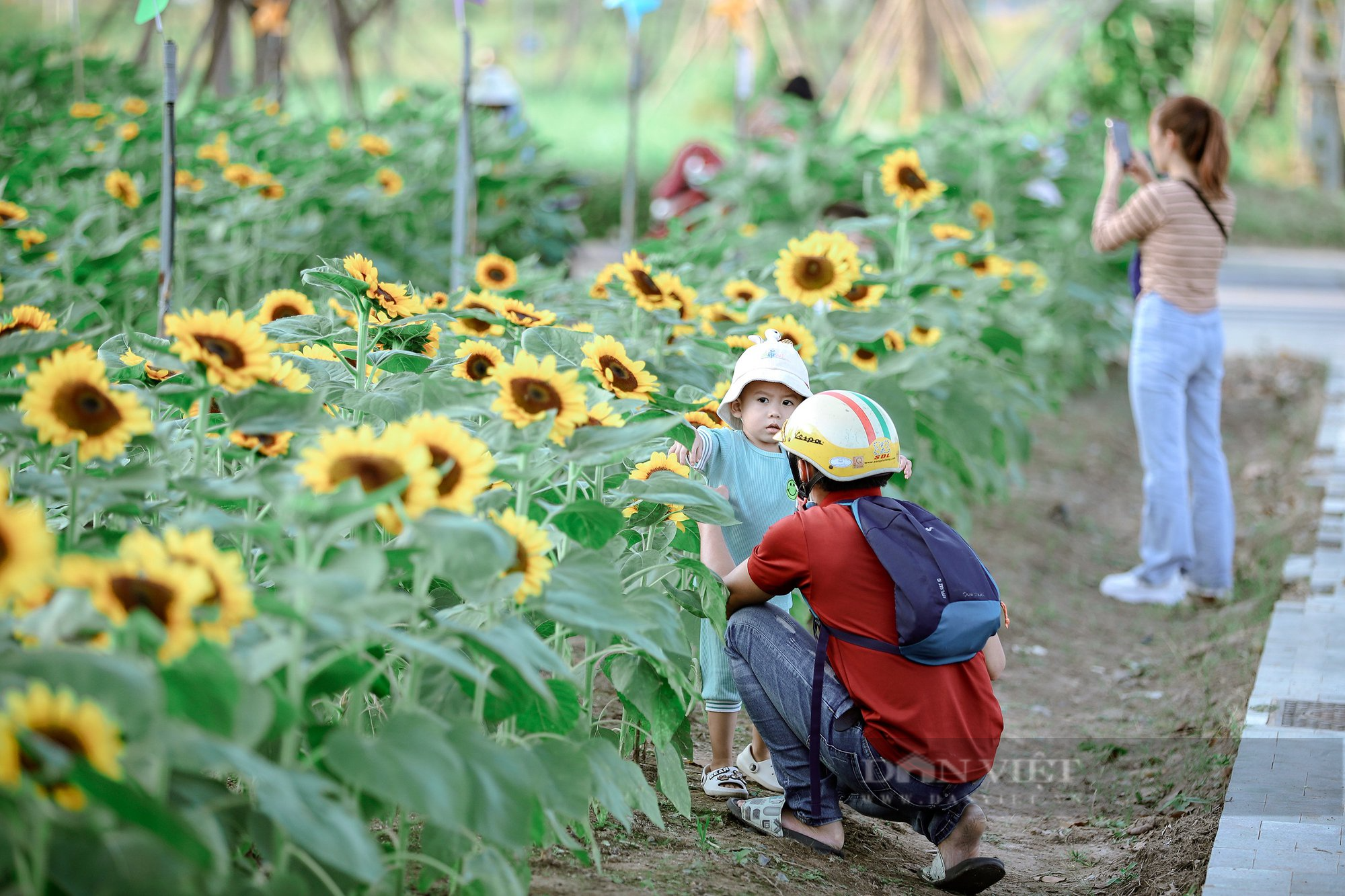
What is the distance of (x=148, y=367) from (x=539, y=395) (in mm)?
704

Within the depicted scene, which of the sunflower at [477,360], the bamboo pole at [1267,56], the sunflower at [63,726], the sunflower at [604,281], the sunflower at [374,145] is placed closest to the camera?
the sunflower at [63,726]

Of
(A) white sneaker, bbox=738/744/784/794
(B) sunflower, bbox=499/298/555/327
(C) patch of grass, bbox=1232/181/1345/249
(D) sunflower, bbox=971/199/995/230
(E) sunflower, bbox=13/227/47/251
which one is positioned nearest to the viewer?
(B) sunflower, bbox=499/298/555/327

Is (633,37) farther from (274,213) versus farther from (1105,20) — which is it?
(1105,20)

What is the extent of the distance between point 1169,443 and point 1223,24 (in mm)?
15589

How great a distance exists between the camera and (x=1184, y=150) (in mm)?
4535

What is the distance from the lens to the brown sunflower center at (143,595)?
4.54 ft

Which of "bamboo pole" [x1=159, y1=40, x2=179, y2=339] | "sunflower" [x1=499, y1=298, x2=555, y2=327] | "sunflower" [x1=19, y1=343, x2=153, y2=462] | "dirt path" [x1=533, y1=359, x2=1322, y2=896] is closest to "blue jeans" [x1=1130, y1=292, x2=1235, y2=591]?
"dirt path" [x1=533, y1=359, x2=1322, y2=896]

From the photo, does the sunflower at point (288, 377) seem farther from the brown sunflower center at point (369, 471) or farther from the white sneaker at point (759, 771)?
the white sneaker at point (759, 771)

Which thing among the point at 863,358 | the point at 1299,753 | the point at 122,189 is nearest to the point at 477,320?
the point at 863,358

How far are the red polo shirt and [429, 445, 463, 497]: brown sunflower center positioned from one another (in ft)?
2.72

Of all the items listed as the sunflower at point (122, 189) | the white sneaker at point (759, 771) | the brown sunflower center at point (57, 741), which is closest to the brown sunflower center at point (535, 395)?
the brown sunflower center at point (57, 741)

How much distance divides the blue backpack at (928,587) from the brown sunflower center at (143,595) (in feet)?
4.10

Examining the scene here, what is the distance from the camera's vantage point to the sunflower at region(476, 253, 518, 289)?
128 inches

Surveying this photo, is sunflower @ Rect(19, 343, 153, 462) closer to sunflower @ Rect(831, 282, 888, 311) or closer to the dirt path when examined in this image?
the dirt path
